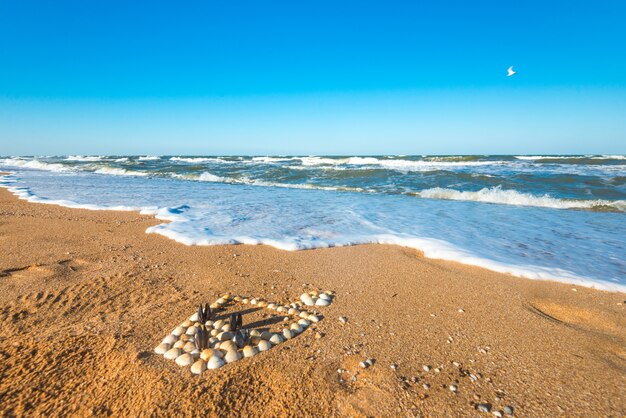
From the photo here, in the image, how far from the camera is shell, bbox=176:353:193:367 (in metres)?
1.89

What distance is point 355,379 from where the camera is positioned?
1805 millimetres

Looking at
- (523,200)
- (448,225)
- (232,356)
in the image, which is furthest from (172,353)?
(523,200)

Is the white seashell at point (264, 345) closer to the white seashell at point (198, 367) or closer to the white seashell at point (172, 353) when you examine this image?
the white seashell at point (198, 367)

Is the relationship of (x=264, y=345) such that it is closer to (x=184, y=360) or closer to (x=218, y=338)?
(x=218, y=338)

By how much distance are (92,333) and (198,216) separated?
13.3ft

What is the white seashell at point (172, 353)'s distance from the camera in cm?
196

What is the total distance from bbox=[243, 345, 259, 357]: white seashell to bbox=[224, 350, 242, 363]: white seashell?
1.4 inches

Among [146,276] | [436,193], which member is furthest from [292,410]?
[436,193]

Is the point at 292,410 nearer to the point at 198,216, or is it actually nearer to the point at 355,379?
the point at 355,379

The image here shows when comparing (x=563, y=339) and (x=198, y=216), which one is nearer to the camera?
(x=563, y=339)

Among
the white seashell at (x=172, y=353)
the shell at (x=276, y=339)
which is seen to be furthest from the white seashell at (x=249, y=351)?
the white seashell at (x=172, y=353)

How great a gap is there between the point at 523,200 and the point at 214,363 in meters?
9.71

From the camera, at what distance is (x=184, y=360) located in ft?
6.23

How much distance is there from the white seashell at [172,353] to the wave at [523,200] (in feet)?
30.2
